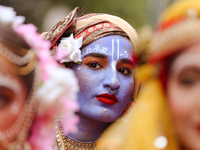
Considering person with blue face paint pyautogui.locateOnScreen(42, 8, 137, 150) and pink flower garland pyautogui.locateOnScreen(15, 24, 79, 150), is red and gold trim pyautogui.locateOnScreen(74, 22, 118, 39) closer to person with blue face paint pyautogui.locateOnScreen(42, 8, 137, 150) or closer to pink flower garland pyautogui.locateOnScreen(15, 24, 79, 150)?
person with blue face paint pyautogui.locateOnScreen(42, 8, 137, 150)

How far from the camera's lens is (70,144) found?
8.31ft


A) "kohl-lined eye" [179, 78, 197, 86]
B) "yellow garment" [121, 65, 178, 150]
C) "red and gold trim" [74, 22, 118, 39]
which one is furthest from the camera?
"red and gold trim" [74, 22, 118, 39]

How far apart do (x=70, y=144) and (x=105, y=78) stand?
0.65m

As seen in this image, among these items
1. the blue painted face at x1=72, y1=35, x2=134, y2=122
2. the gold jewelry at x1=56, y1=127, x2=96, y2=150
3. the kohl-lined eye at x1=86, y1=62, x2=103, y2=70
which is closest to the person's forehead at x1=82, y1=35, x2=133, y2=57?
the blue painted face at x1=72, y1=35, x2=134, y2=122

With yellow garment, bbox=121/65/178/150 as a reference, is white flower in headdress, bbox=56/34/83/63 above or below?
above

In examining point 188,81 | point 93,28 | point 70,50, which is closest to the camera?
point 188,81

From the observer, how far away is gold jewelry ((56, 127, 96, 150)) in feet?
8.25

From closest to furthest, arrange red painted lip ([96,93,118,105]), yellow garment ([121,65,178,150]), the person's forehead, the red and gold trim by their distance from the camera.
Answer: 1. yellow garment ([121,65,178,150])
2. red painted lip ([96,93,118,105])
3. the person's forehead
4. the red and gold trim

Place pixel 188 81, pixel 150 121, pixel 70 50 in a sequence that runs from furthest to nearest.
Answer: pixel 70 50, pixel 150 121, pixel 188 81

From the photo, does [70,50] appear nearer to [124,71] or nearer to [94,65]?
[94,65]

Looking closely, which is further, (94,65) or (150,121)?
(94,65)

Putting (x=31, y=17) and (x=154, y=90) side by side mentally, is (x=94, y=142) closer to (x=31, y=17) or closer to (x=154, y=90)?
(x=154, y=90)

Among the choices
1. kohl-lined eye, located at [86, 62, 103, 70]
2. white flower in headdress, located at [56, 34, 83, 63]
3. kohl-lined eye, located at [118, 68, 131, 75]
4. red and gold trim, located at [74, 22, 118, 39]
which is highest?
red and gold trim, located at [74, 22, 118, 39]

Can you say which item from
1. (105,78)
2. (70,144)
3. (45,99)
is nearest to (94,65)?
(105,78)
